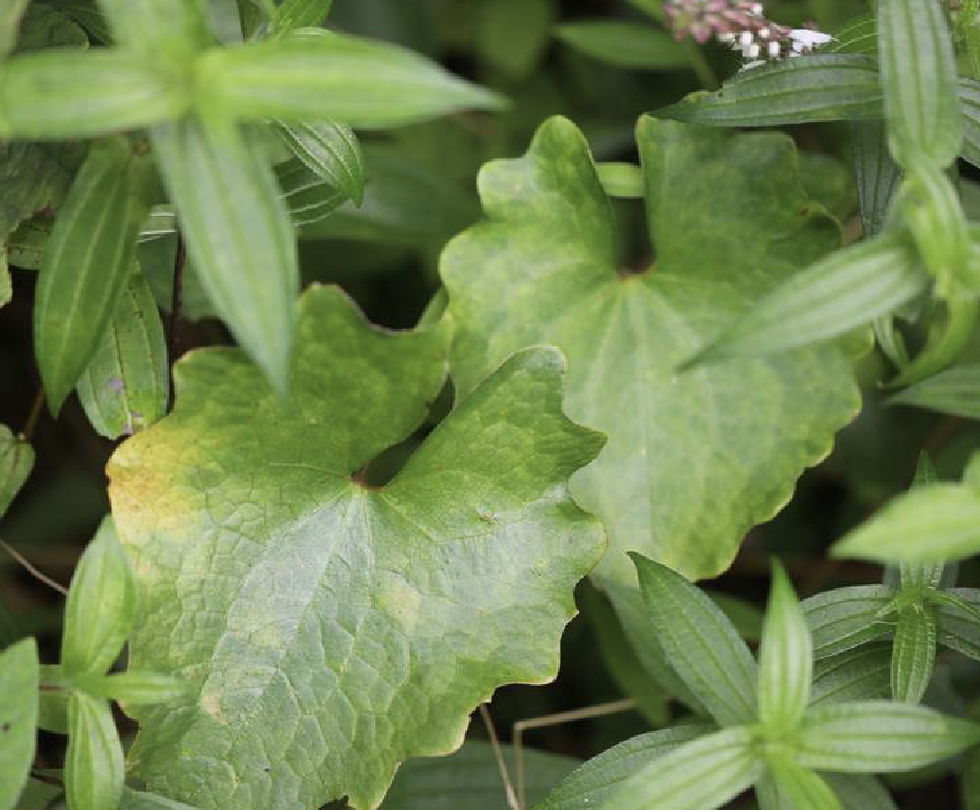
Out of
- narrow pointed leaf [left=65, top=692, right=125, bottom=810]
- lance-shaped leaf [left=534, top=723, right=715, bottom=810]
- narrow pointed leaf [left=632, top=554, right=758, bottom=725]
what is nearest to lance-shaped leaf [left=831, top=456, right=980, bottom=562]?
narrow pointed leaf [left=632, top=554, right=758, bottom=725]

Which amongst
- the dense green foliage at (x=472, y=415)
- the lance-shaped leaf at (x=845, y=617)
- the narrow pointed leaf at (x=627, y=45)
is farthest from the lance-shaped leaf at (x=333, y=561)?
the narrow pointed leaf at (x=627, y=45)

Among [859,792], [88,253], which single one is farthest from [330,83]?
[859,792]

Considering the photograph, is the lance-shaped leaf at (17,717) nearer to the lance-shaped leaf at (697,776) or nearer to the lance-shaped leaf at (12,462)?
the lance-shaped leaf at (12,462)

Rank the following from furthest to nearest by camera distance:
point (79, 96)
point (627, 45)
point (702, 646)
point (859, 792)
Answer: point (627, 45)
point (859, 792)
point (702, 646)
point (79, 96)

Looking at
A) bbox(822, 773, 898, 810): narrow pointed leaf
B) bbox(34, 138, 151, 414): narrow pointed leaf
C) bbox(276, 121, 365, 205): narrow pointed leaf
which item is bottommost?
bbox(822, 773, 898, 810): narrow pointed leaf

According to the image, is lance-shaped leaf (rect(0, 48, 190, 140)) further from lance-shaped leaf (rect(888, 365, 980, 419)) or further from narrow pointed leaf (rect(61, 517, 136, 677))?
lance-shaped leaf (rect(888, 365, 980, 419))

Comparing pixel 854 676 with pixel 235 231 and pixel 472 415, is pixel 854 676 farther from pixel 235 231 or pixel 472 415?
pixel 235 231

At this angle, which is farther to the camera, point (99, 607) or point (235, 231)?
point (99, 607)
